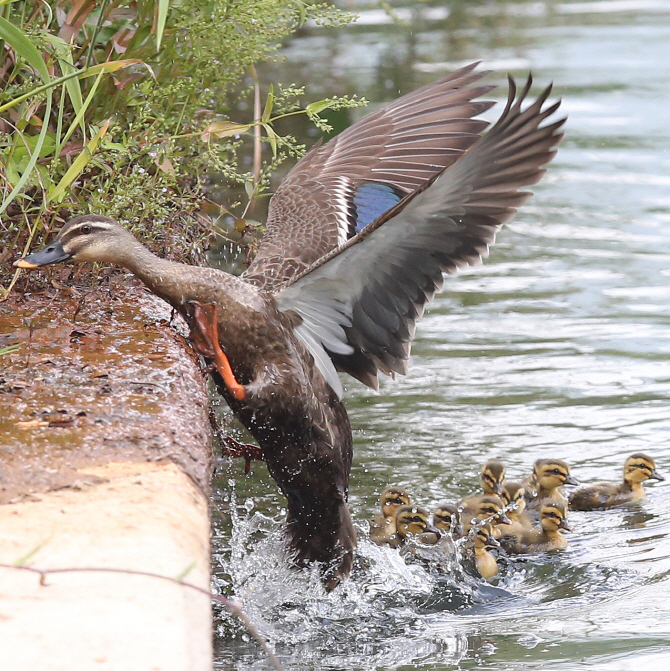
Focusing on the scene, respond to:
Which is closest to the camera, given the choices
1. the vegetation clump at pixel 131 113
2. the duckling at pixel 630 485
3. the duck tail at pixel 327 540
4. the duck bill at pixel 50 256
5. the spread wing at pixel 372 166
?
the duck bill at pixel 50 256

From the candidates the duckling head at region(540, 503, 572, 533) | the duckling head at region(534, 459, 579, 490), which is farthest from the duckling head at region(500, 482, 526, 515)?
the duckling head at region(540, 503, 572, 533)

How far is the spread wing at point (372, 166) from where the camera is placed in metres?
4.98

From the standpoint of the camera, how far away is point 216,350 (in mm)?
3648

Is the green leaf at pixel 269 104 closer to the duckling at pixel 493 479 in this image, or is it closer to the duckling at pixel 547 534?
the duckling at pixel 493 479

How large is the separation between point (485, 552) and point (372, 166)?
198 cm

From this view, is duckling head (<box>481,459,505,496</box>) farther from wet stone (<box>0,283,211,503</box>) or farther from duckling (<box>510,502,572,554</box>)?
wet stone (<box>0,283,211,503</box>)

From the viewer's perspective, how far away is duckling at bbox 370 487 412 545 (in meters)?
4.74

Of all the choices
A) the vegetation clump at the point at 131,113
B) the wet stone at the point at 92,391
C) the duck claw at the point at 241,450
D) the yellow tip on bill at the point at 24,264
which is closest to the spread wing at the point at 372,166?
the vegetation clump at the point at 131,113

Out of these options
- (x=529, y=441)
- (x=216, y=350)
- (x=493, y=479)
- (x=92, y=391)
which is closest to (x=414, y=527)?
(x=493, y=479)

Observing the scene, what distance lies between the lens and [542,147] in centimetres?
374

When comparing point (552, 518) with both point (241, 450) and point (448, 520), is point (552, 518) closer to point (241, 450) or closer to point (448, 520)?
point (448, 520)

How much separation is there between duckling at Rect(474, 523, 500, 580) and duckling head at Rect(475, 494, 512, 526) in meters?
0.03

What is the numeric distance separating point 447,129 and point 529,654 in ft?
8.60

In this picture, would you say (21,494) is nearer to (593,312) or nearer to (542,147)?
(542,147)
